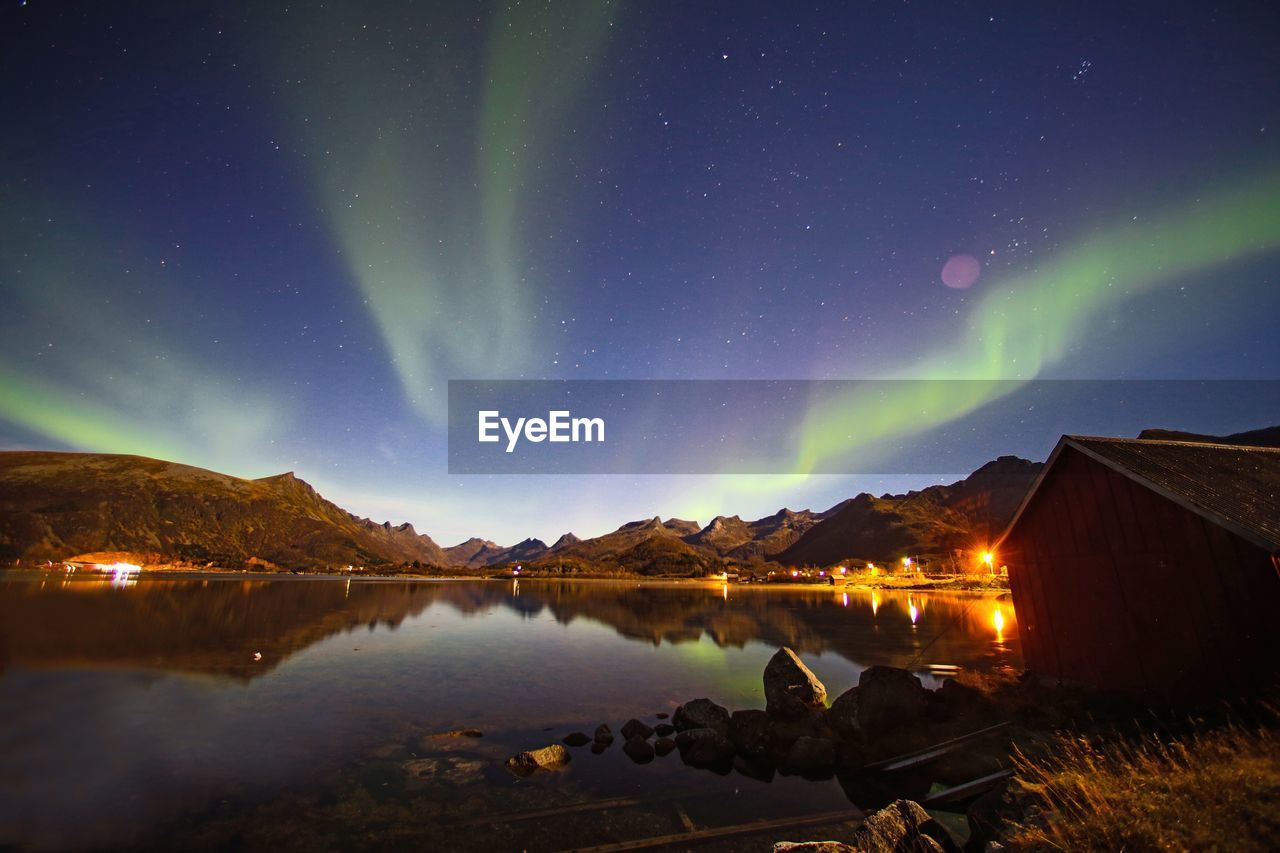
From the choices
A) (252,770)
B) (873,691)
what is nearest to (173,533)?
(252,770)

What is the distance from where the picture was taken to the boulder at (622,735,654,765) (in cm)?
1703

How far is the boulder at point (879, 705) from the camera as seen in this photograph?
17484 mm

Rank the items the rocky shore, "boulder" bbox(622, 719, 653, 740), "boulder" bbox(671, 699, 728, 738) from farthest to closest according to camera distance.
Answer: "boulder" bbox(671, 699, 728, 738)
"boulder" bbox(622, 719, 653, 740)
the rocky shore

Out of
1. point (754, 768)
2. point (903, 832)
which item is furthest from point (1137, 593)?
point (754, 768)

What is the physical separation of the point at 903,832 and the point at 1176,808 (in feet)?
14.0

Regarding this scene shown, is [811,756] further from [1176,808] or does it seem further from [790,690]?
[1176,808]

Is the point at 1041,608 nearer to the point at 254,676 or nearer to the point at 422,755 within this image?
the point at 422,755

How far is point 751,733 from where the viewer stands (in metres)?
18.0

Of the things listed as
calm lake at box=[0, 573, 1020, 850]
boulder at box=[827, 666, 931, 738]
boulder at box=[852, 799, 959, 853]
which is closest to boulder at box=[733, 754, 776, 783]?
calm lake at box=[0, 573, 1020, 850]

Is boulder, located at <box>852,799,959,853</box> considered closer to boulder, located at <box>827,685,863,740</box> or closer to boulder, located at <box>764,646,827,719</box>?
boulder, located at <box>827,685,863,740</box>

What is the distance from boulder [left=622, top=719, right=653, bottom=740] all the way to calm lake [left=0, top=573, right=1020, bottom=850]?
1.13 m

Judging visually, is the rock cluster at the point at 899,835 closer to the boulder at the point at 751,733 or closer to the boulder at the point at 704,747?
the boulder at the point at 704,747

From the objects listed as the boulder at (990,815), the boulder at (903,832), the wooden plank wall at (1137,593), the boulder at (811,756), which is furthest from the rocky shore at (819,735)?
the boulder at (903,832)

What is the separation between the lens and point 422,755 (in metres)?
17.4
